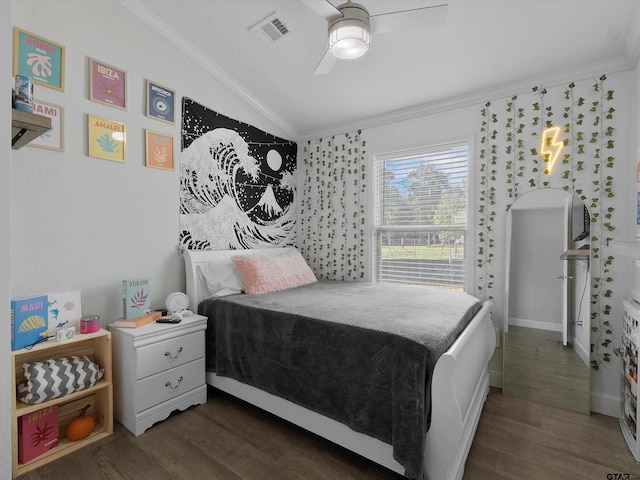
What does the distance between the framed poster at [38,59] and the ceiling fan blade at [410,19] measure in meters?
1.95

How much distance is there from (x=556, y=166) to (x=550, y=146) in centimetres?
16

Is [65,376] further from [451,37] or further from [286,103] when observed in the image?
[451,37]

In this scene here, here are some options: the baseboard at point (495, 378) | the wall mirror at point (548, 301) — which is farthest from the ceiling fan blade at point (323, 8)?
the baseboard at point (495, 378)

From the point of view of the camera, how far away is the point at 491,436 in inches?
77.7

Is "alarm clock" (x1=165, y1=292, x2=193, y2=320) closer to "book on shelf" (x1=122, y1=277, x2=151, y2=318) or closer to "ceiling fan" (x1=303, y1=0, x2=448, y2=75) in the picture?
"book on shelf" (x1=122, y1=277, x2=151, y2=318)

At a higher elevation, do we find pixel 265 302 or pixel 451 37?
pixel 451 37

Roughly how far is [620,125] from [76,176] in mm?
3725

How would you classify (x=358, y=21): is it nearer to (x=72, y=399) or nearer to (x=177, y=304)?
(x=177, y=304)

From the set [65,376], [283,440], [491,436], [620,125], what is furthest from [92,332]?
[620,125]

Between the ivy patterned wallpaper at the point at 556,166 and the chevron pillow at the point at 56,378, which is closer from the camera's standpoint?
the chevron pillow at the point at 56,378

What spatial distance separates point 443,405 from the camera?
1.42 meters

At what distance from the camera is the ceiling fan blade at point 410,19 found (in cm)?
165

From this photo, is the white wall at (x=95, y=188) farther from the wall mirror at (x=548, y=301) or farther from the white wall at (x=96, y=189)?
the wall mirror at (x=548, y=301)

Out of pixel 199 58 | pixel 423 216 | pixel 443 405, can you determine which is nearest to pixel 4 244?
pixel 443 405
